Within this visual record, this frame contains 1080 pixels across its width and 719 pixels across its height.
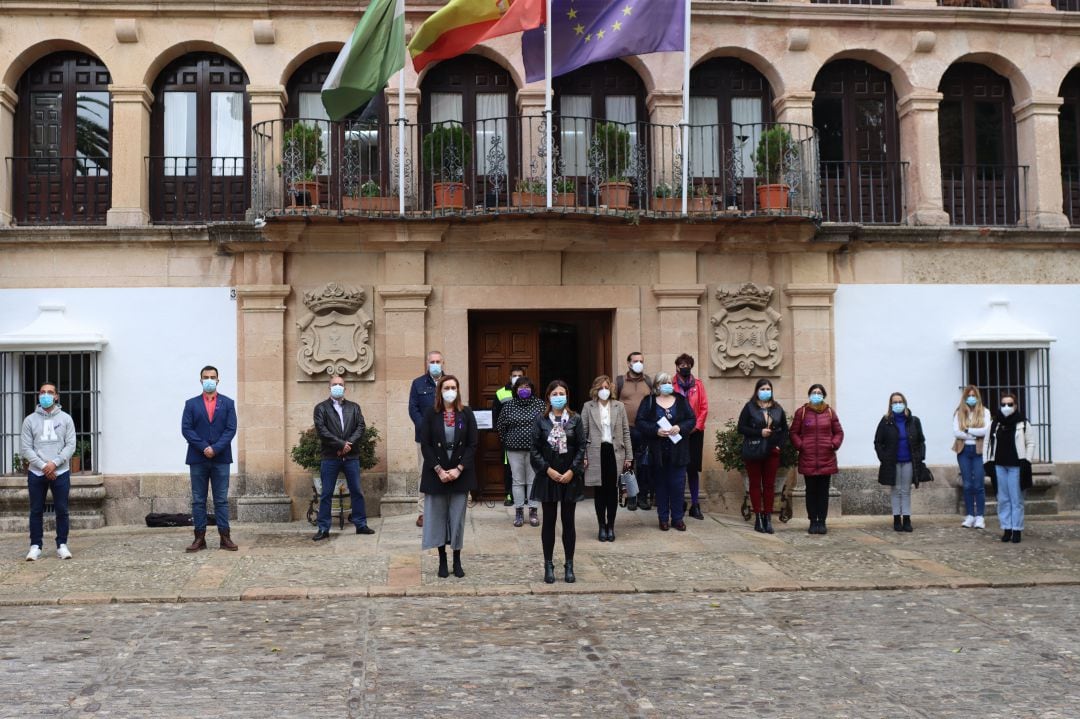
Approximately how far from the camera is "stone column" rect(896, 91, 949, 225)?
16.3m

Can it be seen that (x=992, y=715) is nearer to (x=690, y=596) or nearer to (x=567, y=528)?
(x=690, y=596)

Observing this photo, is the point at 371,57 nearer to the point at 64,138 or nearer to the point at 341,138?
the point at 341,138

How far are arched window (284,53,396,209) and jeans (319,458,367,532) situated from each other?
3.80m

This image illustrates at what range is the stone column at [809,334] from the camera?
15.7 meters

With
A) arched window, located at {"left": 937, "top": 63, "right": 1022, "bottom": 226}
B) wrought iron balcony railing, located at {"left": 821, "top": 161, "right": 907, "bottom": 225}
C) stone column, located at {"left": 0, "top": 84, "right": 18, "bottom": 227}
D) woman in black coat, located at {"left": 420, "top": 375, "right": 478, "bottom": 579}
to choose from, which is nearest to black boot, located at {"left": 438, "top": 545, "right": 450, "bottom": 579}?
woman in black coat, located at {"left": 420, "top": 375, "right": 478, "bottom": 579}

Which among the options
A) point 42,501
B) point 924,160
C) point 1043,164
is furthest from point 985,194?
point 42,501

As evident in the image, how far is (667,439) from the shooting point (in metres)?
13.1

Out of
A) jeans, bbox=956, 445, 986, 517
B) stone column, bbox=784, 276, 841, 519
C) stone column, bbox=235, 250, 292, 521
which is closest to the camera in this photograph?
jeans, bbox=956, 445, 986, 517

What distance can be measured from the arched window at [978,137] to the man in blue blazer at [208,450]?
10.6m

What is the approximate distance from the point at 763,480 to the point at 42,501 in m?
7.92

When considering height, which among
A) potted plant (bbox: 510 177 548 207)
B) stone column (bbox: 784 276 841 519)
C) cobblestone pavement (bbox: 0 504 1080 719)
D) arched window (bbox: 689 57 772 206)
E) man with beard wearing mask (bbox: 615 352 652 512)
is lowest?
cobblestone pavement (bbox: 0 504 1080 719)

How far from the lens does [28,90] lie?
16.0 metres

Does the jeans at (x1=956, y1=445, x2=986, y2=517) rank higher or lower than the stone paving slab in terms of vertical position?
higher

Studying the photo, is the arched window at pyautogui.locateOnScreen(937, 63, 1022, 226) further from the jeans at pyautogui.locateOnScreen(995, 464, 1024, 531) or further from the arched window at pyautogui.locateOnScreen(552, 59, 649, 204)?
the jeans at pyautogui.locateOnScreen(995, 464, 1024, 531)
